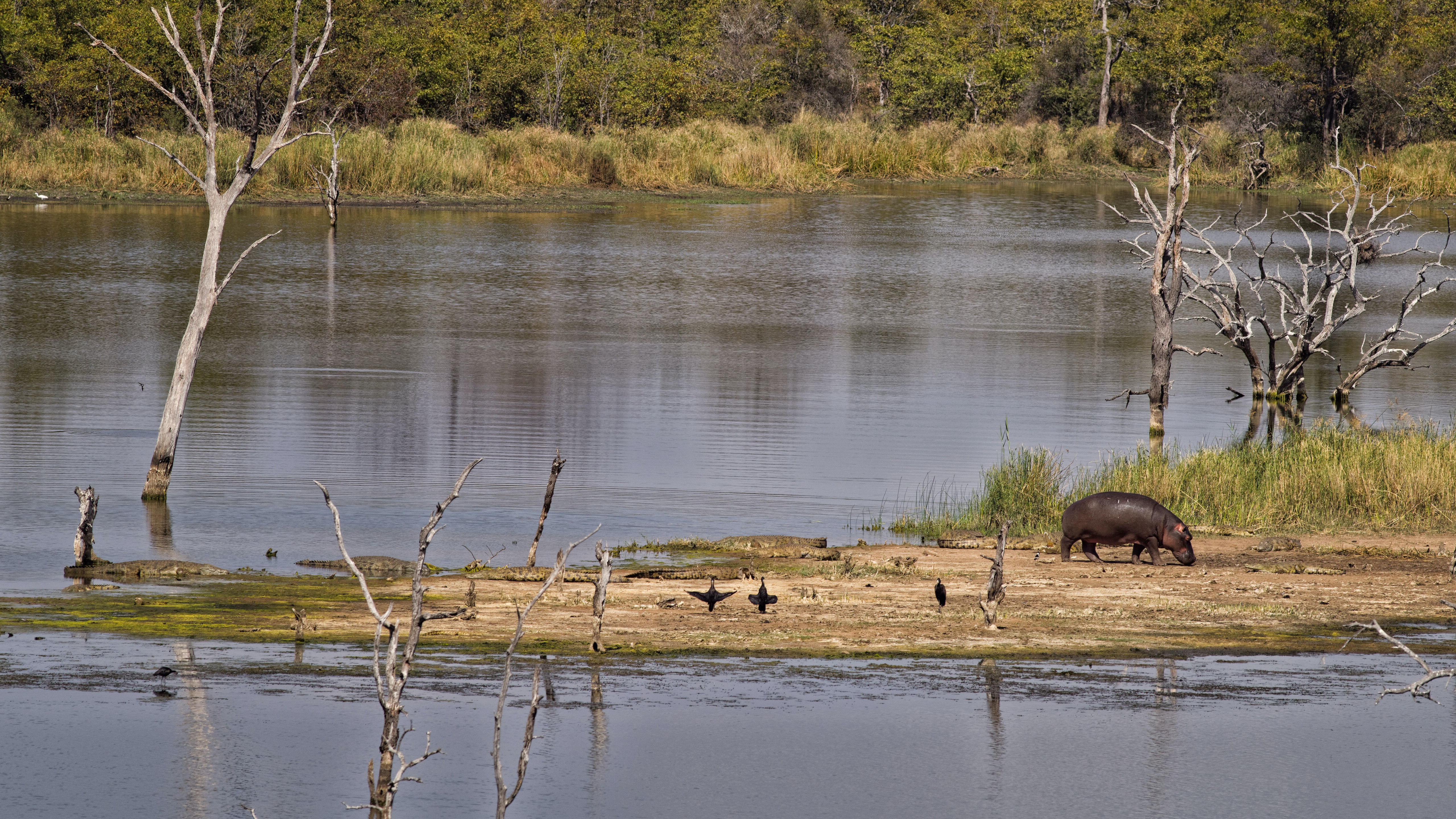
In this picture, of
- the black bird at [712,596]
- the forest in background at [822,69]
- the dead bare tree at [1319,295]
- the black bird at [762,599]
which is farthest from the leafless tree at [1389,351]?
the forest in background at [822,69]

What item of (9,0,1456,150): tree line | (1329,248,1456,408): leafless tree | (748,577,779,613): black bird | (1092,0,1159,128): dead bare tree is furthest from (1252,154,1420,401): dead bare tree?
(1092,0,1159,128): dead bare tree

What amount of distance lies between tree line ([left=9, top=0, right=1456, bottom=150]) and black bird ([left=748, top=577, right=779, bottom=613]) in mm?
36540

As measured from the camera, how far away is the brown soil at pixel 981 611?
11.4 metres

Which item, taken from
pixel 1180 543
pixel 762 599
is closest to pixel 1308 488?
pixel 1180 543

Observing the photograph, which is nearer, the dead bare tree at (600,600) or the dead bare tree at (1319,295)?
the dead bare tree at (600,600)

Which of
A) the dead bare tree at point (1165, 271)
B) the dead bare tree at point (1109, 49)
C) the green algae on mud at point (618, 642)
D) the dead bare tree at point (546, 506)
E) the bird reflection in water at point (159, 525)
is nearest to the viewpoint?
the green algae on mud at point (618, 642)

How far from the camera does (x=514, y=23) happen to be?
69688 millimetres

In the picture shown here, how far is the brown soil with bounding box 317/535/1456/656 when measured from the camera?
11367 millimetres

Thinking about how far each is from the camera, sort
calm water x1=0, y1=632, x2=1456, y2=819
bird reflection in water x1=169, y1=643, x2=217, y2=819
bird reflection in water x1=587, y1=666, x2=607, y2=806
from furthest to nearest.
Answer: bird reflection in water x1=587, y1=666, x2=607, y2=806, calm water x1=0, y1=632, x2=1456, y2=819, bird reflection in water x1=169, y1=643, x2=217, y2=819

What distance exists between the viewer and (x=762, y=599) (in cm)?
1205

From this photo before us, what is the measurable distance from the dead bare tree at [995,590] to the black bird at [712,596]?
1809 millimetres

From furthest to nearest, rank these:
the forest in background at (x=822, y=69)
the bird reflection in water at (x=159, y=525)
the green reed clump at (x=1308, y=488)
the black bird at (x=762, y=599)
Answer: the forest in background at (x=822, y=69) < the green reed clump at (x=1308, y=488) < the bird reflection in water at (x=159, y=525) < the black bird at (x=762, y=599)

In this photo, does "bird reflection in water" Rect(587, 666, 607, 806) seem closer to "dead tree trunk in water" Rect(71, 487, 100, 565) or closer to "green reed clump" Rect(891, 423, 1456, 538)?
"dead tree trunk in water" Rect(71, 487, 100, 565)

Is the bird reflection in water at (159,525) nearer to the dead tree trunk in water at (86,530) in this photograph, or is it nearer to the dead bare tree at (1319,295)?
the dead tree trunk in water at (86,530)
